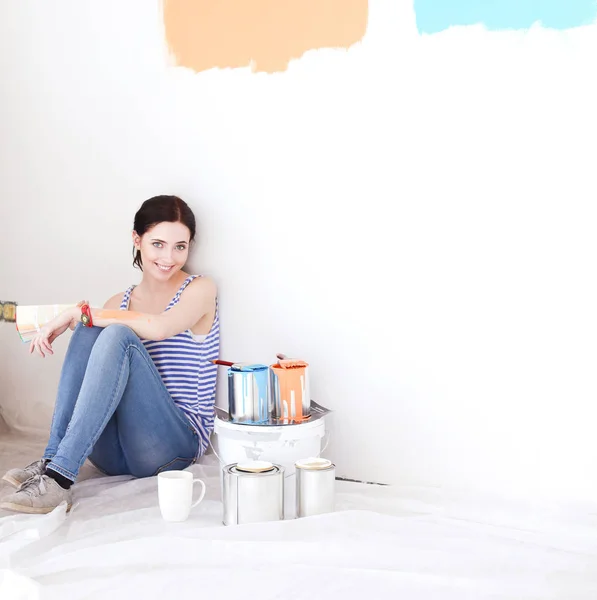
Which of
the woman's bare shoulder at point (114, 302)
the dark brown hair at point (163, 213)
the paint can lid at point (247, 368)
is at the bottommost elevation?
the paint can lid at point (247, 368)

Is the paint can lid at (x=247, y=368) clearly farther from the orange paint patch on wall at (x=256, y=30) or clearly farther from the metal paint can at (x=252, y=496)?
the orange paint patch on wall at (x=256, y=30)

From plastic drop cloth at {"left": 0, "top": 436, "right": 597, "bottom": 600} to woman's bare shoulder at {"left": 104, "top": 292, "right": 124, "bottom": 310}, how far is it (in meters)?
0.62

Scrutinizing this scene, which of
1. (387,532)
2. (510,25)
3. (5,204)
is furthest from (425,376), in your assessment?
(5,204)

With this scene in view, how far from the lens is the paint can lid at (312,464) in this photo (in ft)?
5.04

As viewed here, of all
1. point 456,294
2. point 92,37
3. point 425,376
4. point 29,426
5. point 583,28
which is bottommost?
point 29,426

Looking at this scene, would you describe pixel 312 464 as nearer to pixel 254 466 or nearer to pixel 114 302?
pixel 254 466

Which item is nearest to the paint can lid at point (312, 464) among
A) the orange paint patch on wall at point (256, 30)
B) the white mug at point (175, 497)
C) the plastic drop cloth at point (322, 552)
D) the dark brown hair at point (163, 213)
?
the plastic drop cloth at point (322, 552)

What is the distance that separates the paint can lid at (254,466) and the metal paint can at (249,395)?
0.12m

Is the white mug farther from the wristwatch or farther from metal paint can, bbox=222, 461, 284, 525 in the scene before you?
the wristwatch

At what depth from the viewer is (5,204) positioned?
2555mm

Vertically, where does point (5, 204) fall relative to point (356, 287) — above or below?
above

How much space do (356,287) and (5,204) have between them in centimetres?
142

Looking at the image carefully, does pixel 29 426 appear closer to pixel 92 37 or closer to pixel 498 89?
pixel 92 37

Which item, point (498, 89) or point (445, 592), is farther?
point (498, 89)
